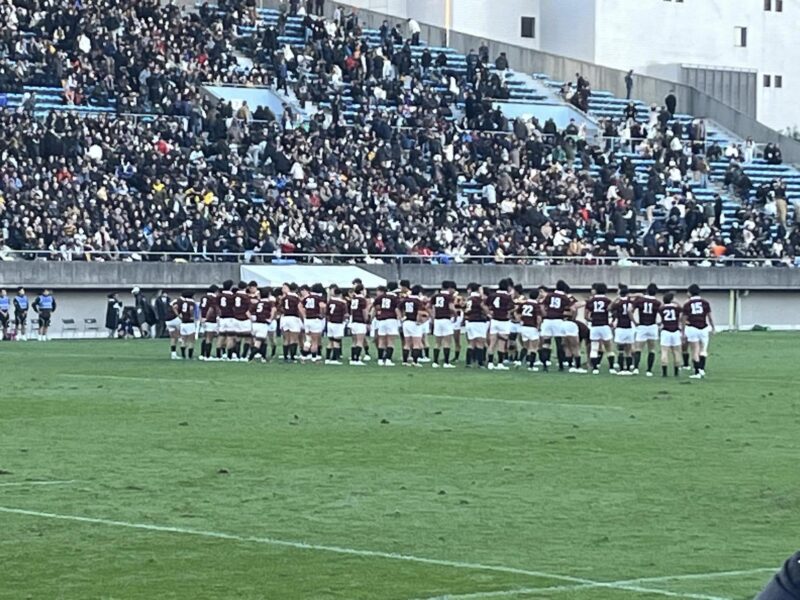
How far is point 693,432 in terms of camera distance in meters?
22.7

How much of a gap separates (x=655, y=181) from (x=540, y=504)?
160 ft

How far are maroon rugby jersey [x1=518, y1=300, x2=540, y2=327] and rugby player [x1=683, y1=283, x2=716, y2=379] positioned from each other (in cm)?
337

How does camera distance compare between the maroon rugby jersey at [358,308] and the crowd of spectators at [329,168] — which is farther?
the crowd of spectators at [329,168]

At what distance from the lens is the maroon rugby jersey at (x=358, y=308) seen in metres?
38.8

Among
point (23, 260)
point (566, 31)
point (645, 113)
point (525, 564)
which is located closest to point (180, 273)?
point (23, 260)

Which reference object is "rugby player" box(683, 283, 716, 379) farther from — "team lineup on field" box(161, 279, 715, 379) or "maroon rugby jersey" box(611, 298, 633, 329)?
"maroon rugby jersey" box(611, 298, 633, 329)

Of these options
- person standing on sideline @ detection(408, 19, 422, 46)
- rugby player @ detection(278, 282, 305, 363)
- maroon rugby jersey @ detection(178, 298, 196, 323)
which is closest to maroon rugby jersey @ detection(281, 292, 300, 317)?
rugby player @ detection(278, 282, 305, 363)

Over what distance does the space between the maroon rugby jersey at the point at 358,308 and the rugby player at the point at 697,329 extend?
23.0 feet

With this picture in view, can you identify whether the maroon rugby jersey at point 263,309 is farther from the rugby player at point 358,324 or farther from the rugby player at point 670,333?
the rugby player at point 670,333

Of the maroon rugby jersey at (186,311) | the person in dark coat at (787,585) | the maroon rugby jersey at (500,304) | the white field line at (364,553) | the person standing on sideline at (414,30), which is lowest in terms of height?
the white field line at (364,553)

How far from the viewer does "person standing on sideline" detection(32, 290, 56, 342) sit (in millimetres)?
48500

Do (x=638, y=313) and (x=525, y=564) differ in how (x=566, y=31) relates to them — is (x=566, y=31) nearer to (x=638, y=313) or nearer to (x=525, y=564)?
(x=638, y=313)

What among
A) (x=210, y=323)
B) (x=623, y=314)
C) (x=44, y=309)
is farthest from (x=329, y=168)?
(x=623, y=314)

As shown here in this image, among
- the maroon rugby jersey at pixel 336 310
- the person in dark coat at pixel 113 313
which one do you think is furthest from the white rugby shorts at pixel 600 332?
the person in dark coat at pixel 113 313
